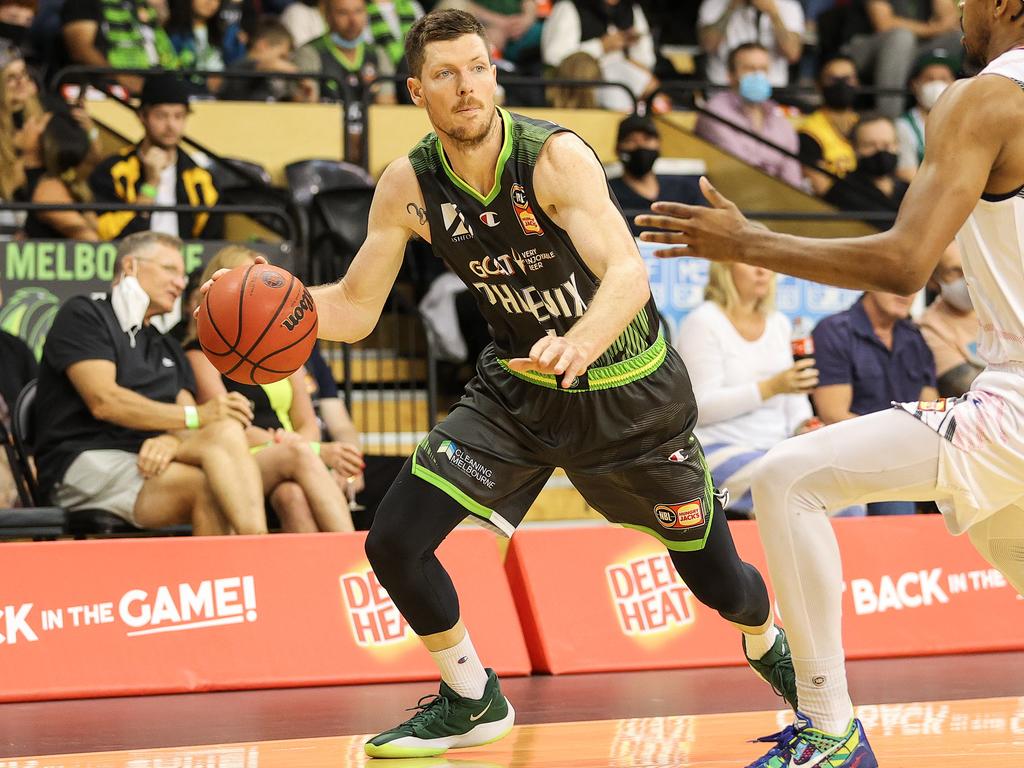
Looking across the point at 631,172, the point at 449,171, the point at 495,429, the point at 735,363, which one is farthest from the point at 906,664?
the point at 631,172

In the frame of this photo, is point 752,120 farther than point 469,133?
Yes

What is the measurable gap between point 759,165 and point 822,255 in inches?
302

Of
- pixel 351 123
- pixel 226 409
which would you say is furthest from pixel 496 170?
pixel 351 123

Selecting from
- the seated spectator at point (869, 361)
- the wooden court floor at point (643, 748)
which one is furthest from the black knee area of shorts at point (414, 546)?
the seated spectator at point (869, 361)

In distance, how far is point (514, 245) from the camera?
438 centimetres

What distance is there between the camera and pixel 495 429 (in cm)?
452

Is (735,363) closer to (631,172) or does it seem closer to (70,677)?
(631,172)

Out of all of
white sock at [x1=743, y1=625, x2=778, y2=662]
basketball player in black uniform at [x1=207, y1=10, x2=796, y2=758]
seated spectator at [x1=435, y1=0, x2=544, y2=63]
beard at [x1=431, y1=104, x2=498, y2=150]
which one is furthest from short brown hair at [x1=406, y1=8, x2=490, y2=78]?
seated spectator at [x1=435, y1=0, x2=544, y2=63]

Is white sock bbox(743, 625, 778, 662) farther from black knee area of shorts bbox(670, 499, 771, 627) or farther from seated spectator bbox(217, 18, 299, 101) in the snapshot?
seated spectator bbox(217, 18, 299, 101)

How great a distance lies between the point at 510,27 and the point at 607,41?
784mm

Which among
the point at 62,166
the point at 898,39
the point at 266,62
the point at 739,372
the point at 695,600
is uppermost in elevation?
the point at 898,39

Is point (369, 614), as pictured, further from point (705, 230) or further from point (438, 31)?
point (705, 230)

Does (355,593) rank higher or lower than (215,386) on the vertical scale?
lower

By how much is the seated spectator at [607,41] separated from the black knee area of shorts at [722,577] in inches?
272
